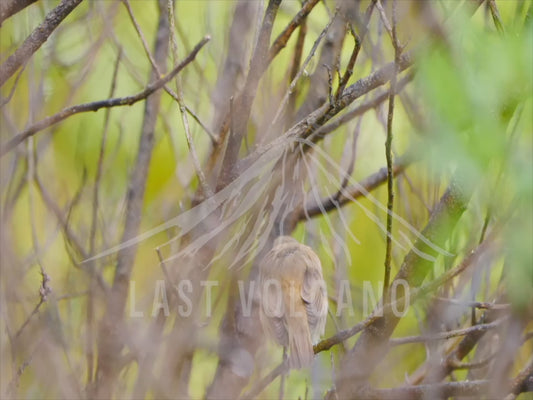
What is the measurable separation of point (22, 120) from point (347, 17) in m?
1.85

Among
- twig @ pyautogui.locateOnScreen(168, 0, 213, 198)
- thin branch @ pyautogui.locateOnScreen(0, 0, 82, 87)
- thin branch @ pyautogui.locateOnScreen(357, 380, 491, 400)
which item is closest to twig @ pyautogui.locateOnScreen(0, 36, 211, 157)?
twig @ pyautogui.locateOnScreen(168, 0, 213, 198)

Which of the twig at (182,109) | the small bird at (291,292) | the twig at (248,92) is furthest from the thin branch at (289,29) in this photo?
the small bird at (291,292)

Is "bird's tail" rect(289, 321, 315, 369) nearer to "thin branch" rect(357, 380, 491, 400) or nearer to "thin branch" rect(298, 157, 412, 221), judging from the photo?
"thin branch" rect(357, 380, 491, 400)

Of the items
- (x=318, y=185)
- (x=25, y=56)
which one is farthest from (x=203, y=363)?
(x=25, y=56)

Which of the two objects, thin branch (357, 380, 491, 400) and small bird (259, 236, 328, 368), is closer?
thin branch (357, 380, 491, 400)

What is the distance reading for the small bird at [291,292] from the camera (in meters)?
2.41

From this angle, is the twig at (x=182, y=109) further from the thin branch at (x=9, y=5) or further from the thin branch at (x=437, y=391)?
the thin branch at (x=437, y=391)

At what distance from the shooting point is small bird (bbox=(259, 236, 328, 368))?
2406mm

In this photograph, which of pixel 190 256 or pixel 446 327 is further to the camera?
pixel 446 327

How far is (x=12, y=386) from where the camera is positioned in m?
1.94

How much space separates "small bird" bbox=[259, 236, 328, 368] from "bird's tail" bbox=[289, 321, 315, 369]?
0.19 feet

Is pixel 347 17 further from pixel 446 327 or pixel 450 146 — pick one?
pixel 446 327

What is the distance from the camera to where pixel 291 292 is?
2.48 metres

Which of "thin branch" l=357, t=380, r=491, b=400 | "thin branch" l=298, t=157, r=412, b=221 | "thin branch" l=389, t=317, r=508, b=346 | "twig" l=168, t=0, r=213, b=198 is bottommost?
"thin branch" l=357, t=380, r=491, b=400
